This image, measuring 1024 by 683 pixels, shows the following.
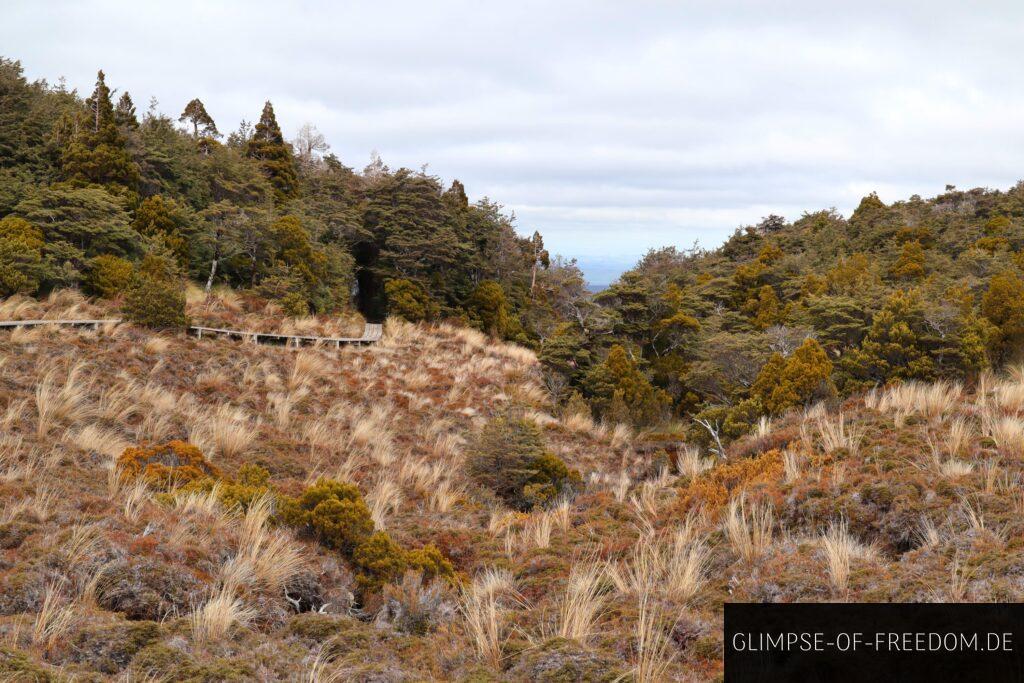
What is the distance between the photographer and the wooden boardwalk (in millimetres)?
12924

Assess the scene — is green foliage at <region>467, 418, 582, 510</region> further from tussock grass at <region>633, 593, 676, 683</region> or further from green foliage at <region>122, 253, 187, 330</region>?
green foliage at <region>122, 253, 187, 330</region>

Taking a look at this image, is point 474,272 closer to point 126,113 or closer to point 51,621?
point 126,113

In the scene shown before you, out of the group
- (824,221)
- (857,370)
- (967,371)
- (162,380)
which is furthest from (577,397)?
(824,221)

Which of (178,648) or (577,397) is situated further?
(577,397)

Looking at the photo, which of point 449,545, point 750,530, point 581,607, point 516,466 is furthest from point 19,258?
point 750,530

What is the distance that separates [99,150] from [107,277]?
18.2 feet

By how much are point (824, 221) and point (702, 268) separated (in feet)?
39.1

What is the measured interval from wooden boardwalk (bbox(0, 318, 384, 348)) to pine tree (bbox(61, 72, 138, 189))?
7319 millimetres

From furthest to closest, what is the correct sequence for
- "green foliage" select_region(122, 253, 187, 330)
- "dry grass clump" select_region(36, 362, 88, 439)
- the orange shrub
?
1. "green foliage" select_region(122, 253, 187, 330)
2. "dry grass clump" select_region(36, 362, 88, 439)
3. the orange shrub

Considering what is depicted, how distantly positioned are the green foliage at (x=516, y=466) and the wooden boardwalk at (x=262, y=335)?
912cm

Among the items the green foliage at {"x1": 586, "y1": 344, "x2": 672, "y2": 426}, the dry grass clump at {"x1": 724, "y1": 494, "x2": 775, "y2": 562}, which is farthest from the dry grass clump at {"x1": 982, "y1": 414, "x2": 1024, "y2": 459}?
the green foliage at {"x1": 586, "y1": 344, "x2": 672, "y2": 426}

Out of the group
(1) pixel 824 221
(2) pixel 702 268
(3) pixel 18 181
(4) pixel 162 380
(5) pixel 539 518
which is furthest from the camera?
(1) pixel 824 221

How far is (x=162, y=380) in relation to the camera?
12.2m

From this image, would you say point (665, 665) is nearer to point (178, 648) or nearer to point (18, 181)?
point (178, 648)
